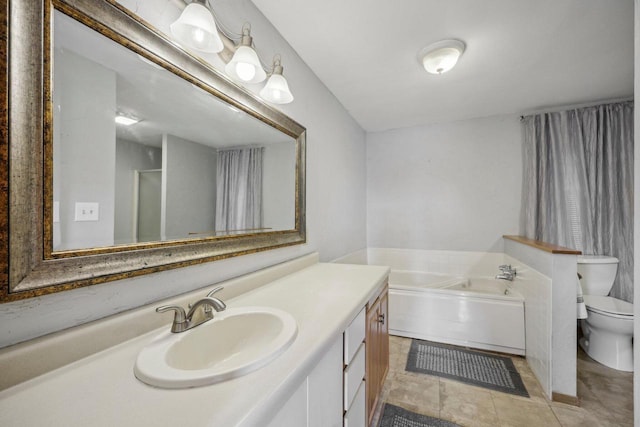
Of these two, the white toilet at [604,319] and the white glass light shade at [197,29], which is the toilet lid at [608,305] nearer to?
the white toilet at [604,319]

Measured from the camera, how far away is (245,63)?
1.18m

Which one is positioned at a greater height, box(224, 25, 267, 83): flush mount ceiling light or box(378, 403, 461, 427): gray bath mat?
box(224, 25, 267, 83): flush mount ceiling light

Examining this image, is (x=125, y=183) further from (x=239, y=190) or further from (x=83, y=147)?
(x=239, y=190)

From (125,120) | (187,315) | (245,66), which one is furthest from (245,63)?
(187,315)

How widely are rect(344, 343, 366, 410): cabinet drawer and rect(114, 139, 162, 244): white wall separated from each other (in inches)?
37.8

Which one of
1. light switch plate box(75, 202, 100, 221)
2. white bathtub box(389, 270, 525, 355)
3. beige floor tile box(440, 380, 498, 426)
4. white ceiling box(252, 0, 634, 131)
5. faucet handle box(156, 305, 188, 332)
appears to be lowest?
beige floor tile box(440, 380, 498, 426)

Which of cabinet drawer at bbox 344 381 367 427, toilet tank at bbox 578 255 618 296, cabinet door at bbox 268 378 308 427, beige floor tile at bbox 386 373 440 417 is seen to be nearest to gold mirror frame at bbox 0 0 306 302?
cabinet door at bbox 268 378 308 427

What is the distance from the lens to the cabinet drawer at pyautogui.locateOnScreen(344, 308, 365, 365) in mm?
1069

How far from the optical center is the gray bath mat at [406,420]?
1565 mm

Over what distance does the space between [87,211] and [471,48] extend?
7.59 ft

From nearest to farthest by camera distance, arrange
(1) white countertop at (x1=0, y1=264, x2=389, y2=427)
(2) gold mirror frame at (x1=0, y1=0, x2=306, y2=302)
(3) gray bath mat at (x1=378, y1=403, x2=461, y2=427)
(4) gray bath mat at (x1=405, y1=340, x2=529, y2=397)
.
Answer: (1) white countertop at (x1=0, y1=264, x2=389, y2=427) < (2) gold mirror frame at (x1=0, y1=0, x2=306, y2=302) < (3) gray bath mat at (x1=378, y1=403, x2=461, y2=427) < (4) gray bath mat at (x1=405, y1=340, x2=529, y2=397)

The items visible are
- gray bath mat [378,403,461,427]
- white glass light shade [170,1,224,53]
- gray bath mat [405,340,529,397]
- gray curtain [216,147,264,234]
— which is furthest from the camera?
gray bath mat [405,340,529,397]

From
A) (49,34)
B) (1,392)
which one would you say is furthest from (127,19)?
(1,392)

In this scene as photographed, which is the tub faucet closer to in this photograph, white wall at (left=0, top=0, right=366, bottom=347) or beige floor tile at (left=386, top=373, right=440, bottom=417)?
beige floor tile at (left=386, top=373, right=440, bottom=417)
